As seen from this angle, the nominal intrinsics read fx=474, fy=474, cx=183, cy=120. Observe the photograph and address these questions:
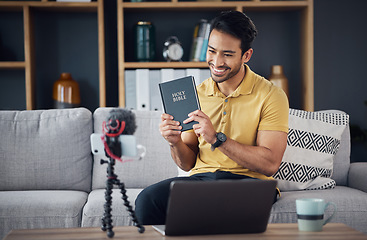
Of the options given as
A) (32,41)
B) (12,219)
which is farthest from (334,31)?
(12,219)

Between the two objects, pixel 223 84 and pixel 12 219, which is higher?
pixel 223 84

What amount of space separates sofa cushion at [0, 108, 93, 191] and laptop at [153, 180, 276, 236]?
128 centimetres

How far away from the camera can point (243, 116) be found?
1857 mm

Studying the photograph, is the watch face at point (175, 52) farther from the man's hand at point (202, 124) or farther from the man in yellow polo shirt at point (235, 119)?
the man's hand at point (202, 124)

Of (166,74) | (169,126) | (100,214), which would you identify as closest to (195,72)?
(166,74)

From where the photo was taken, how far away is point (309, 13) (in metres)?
3.19

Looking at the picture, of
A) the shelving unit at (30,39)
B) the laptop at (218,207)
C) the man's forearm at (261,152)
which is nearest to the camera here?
the laptop at (218,207)

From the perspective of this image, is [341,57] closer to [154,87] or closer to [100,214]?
[154,87]

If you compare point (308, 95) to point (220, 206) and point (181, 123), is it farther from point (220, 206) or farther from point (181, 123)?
point (220, 206)

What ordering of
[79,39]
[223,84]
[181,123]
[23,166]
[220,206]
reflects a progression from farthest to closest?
[79,39] < [23,166] < [223,84] < [181,123] < [220,206]

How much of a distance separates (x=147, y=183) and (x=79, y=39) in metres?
1.49

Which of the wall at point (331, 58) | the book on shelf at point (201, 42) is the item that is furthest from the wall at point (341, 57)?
the book on shelf at point (201, 42)

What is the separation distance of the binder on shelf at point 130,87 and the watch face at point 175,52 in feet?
0.93

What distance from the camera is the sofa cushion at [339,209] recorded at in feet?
6.37
